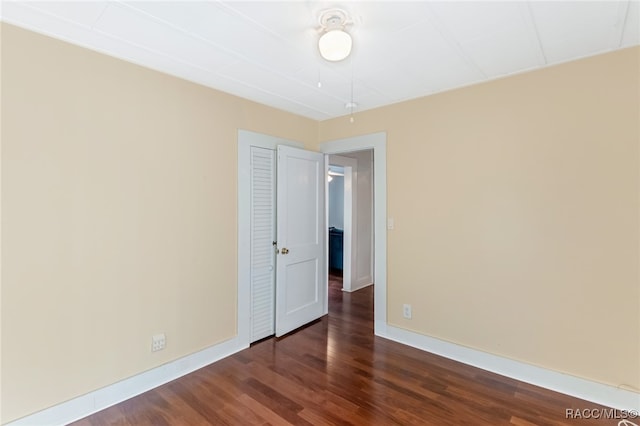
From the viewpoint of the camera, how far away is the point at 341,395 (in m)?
2.20

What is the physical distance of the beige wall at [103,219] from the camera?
1765 mm

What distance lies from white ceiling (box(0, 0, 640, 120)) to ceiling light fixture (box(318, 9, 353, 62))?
46 millimetres

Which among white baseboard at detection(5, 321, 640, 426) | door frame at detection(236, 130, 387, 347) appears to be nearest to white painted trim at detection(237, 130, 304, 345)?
door frame at detection(236, 130, 387, 347)

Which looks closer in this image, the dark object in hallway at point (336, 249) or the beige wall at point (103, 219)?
the beige wall at point (103, 219)

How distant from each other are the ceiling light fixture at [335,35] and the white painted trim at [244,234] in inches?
57.7

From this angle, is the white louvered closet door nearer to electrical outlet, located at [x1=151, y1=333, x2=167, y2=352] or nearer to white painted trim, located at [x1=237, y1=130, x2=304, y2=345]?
white painted trim, located at [x1=237, y1=130, x2=304, y2=345]

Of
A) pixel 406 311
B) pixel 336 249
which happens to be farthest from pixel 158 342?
pixel 336 249

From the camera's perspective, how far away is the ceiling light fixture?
1623 mm

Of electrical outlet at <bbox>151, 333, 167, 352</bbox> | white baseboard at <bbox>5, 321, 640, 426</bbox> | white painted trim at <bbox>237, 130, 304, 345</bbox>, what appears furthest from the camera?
white painted trim at <bbox>237, 130, 304, 345</bbox>

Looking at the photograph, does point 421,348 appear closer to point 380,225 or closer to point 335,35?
point 380,225

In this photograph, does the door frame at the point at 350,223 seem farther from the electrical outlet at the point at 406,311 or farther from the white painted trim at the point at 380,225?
the electrical outlet at the point at 406,311

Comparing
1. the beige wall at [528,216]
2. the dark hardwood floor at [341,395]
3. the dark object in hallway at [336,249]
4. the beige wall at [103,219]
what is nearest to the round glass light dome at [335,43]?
the beige wall at [103,219]

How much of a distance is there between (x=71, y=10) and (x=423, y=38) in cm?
200

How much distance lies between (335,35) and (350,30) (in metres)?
0.23
